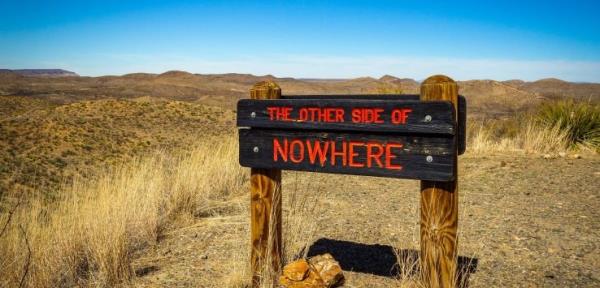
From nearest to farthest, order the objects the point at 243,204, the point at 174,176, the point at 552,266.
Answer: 1. the point at 552,266
2. the point at 243,204
3. the point at 174,176

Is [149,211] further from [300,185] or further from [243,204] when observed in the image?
[300,185]

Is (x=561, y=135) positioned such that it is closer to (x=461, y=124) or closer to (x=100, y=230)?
(x=461, y=124)

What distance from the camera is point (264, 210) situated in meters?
3.73

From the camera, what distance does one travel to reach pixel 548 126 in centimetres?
1074

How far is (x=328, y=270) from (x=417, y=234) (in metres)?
1.70

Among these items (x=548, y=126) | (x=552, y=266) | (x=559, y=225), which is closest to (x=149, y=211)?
(x=552, y=266)

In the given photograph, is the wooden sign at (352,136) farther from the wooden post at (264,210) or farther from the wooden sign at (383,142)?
the wooden post at (264,210)

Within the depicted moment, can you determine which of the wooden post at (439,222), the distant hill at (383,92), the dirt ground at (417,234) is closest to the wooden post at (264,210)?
the dirt ground at (417,234)

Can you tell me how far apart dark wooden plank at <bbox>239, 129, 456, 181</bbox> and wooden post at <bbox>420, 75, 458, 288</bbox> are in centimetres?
15

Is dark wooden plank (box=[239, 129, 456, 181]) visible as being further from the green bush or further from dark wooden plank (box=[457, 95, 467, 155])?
the green bush

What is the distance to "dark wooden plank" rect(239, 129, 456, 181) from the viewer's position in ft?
9.62

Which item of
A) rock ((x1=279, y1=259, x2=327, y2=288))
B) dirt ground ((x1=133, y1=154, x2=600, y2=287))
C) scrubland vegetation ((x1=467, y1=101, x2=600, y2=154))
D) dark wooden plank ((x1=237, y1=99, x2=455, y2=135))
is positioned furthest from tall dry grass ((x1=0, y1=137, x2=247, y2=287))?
scrubland vegetation ((x1=467, y1=101, x2=600, y2=154))

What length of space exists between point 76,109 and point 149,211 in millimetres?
22084

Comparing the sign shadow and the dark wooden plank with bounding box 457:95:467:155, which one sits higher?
the dark wooden plank with bounding box 457:95:467:155
